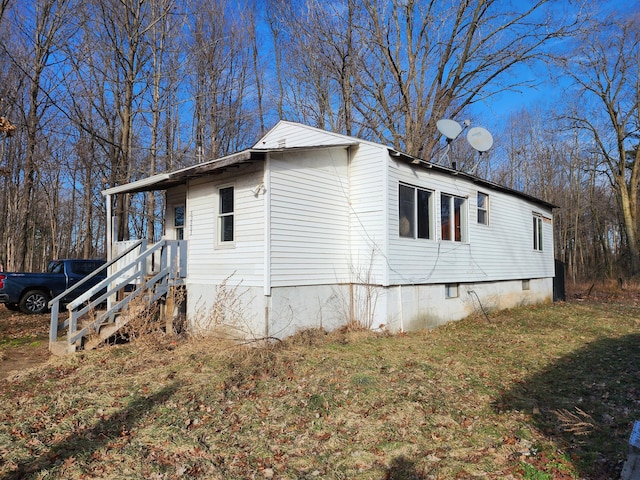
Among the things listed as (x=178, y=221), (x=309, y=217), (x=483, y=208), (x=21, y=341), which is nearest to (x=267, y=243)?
(x=309, y=217)

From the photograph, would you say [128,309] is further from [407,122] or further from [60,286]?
[407,122]

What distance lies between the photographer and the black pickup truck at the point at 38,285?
39.9ft

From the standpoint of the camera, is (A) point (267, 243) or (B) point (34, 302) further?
(B) point (34, 302)

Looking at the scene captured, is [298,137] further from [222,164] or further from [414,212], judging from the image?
[414,212]

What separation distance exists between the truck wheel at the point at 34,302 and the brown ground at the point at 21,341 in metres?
0.25

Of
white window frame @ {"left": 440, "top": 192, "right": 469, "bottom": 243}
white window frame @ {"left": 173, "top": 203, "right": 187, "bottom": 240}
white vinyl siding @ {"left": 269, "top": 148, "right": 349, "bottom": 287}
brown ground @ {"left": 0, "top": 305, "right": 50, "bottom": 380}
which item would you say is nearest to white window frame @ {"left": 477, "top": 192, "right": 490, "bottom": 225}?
white window frame @ {"left": 440, "top": 192, "right": 469, "bottom": 243}

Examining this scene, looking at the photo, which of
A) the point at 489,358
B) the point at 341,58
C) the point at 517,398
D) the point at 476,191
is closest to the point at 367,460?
the point at 517,398

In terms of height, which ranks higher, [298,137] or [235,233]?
[298,137]

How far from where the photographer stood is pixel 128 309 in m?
8.27

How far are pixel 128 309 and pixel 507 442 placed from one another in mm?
6977

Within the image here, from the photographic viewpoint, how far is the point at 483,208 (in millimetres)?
12602

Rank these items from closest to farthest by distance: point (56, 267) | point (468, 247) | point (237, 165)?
point (237, 165) → point (468, 247) → point (56, 267)

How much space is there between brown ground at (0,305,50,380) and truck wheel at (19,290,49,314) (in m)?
0.25

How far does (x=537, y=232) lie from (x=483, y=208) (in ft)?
15.7
